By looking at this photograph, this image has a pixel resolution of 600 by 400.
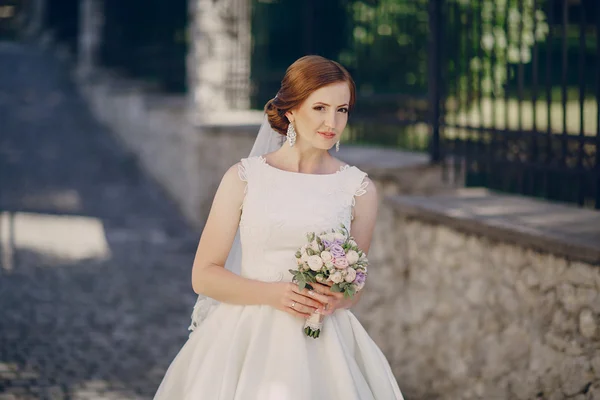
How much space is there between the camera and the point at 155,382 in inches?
225

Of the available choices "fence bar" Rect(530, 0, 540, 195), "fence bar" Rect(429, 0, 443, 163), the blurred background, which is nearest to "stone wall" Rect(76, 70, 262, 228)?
the blurred background

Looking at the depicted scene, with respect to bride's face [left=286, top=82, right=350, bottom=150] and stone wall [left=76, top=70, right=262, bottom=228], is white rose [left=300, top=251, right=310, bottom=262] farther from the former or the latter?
stone wall [left=76, top=70, right=262, bottom=228]

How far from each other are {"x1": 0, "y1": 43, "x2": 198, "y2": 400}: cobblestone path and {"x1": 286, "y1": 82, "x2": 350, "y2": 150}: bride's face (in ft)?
9.13

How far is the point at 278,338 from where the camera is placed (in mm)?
3217

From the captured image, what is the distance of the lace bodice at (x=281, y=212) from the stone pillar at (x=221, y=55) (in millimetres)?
8286

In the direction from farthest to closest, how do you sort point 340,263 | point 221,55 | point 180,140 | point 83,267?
point 180,140, point 221,55, point 83,267, point 340,263

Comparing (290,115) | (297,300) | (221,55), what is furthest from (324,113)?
(221,55)

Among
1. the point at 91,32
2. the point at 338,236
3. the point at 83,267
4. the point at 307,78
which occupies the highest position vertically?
the point at 91,32

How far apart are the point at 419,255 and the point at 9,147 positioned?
10648 mm

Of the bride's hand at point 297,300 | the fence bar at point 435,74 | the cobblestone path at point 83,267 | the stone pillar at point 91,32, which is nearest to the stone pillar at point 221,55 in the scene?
the cobblestone path at point 83,267

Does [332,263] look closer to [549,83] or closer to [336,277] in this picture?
[336,277]

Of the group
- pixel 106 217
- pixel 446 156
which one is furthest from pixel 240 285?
pixel 106 217

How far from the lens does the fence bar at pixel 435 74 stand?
6.44 meters

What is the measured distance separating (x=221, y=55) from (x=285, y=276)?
342 inches
